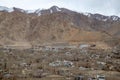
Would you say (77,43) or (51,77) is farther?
(77,43)

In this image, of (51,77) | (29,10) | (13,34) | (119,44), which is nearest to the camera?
(51,77)

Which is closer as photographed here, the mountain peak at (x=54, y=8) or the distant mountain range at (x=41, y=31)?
the distant mountain range at (x=41, y=31)

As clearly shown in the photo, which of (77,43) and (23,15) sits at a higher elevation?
(23,15)

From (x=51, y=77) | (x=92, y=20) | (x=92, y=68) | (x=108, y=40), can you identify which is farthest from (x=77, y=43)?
(x=92, y=20)

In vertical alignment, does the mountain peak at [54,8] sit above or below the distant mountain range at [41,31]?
above

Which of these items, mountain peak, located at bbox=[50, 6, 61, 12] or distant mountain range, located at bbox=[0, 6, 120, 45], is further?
mountain peak, located at bbox=[50, 6, 61, 12]

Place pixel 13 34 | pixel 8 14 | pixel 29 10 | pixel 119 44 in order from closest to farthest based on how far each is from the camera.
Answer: pixel 119 44 < pixel 13 34 < pixel 8 14 < pixel 29 10

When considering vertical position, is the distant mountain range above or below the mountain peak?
below

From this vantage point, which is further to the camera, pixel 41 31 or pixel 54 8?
pixel 54 8

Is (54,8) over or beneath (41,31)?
over

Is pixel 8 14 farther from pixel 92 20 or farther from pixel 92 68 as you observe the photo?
pixel 92 68
